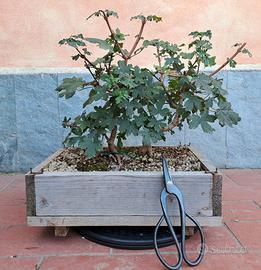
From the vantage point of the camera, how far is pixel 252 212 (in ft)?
8.02

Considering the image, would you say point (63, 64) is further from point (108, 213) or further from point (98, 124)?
point (108, 213)

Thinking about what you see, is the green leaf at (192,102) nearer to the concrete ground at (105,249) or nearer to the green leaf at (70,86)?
the green leaf at (70,86)

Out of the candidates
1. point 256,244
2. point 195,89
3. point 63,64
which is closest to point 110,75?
point 195,89

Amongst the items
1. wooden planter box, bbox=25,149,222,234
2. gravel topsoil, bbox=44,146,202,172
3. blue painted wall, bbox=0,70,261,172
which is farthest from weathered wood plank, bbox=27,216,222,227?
blue painted wall, bbox=0,70,261,172

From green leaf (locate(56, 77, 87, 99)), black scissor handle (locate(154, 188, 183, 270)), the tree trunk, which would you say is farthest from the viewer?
the tree trunk

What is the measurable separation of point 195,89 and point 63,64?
176 centimetres

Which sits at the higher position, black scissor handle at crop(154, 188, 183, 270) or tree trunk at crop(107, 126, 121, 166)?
tree trunk at crop(107, 126, 121, 166)

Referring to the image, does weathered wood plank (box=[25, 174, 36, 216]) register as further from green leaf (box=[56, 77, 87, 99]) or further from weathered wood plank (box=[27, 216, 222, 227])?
green leaf (box=[56, 77, 87, 99])

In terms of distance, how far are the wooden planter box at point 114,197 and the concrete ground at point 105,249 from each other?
13 centimetres

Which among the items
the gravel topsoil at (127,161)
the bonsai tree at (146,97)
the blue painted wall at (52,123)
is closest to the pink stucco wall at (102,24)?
the blue painted wall at (52,123)

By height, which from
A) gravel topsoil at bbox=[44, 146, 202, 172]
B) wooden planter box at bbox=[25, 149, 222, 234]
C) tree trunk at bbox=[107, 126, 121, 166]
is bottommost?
wooden planter box at bbox=[25, 149, 222, 234]

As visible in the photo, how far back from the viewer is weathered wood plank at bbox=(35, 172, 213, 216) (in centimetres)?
188

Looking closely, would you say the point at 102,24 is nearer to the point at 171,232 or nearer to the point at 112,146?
the point at 112,146

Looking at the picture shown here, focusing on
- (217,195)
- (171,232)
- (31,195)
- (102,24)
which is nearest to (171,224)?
(171,232)
